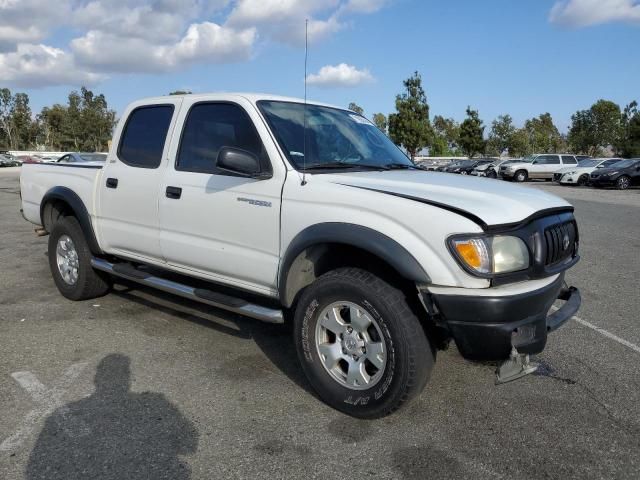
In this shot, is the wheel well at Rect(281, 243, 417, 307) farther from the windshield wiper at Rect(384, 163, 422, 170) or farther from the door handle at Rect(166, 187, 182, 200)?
the door handle at Rect(166, 187, 182, 200)

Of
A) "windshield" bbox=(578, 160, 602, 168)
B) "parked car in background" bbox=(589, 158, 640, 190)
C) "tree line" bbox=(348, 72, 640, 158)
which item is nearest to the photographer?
"parked car in background" bbox=(589, 158, 640, 190)

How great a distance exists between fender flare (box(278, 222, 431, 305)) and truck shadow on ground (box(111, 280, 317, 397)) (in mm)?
717

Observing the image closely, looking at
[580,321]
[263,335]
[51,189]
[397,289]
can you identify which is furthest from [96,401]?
[580,321]

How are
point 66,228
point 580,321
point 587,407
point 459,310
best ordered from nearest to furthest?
point 459,310, point 587,407, point 580,321, point 66,228

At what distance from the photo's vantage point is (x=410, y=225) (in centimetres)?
289

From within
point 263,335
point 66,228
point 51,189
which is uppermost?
point 51,189

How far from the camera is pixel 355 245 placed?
303cm

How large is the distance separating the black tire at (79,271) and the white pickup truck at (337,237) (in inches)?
16.4

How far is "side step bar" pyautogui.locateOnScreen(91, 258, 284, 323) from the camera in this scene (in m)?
3.55

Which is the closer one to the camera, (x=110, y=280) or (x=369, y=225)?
(x=369, y=225)

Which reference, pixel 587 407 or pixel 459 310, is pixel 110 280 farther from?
pixel 587 407

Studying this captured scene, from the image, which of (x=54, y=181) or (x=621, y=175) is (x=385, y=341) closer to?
(x=54, y=181)

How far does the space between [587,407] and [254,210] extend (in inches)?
96.3

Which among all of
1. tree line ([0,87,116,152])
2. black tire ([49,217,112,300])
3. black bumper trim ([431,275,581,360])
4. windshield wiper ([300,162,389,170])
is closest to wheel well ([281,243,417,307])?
black bumper trim ([431,275,581,360])
